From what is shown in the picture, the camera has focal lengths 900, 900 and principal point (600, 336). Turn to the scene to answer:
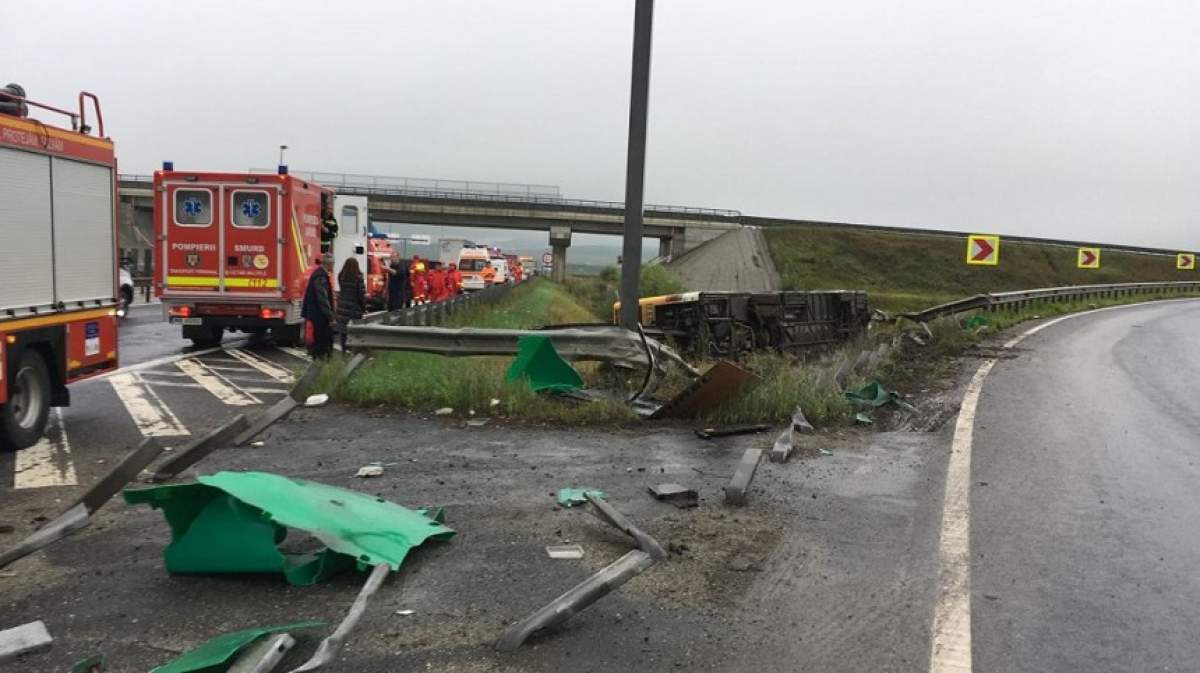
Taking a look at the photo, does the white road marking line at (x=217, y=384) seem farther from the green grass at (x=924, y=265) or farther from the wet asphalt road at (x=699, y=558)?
the green grass at (x=924, y=265)

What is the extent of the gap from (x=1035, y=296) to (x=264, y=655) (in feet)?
101

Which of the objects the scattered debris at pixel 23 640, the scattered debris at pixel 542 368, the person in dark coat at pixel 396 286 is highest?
the person in dark coat at pixel 396 286

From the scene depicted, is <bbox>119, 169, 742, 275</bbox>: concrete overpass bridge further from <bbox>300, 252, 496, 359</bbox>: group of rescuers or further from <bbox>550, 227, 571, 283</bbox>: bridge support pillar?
<bbox>300, 252, 496, 359</bbox>: group of rescuers

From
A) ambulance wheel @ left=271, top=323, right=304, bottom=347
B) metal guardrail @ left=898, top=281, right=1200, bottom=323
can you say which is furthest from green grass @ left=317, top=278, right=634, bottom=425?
metal guardrail @ left=898, top=281, right=1200, bottom=323

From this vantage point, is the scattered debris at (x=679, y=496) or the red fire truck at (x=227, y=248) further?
the red fire truck at (x=227, y=248)

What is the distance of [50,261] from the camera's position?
26.8ft

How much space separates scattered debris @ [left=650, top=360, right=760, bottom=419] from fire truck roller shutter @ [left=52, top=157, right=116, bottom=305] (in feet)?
18.6

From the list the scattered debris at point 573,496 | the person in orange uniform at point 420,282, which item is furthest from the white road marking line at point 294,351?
the person in orange uniform at point 420,282

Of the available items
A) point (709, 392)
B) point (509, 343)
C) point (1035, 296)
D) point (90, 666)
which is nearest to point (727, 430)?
point (709, 392)

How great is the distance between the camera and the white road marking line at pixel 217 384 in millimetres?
10320

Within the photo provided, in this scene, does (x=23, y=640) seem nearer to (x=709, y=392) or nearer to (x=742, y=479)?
(x=742, y=479)

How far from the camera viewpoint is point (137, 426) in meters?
8.54

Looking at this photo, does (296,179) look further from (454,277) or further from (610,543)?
(454,277)

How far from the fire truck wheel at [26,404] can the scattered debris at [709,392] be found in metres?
5.41
